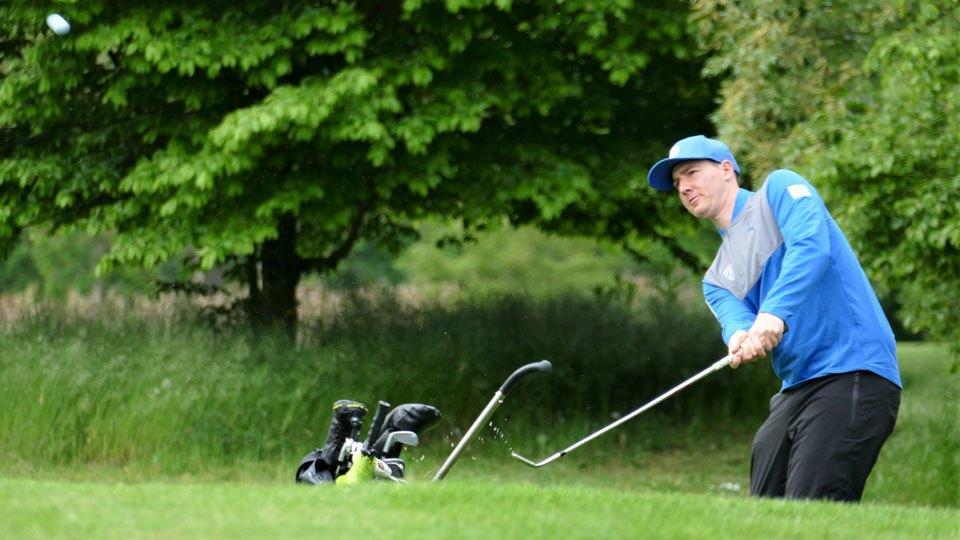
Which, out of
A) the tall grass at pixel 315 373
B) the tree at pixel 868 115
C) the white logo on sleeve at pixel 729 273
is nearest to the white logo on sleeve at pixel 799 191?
the white logo on sleeve at pixel 729 273

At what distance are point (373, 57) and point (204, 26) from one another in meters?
1.50

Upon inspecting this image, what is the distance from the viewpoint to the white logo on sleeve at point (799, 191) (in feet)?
19.9

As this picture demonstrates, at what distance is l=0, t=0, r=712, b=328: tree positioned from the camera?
42.0 feet

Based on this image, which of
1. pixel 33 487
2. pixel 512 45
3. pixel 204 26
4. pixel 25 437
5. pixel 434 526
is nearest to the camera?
pixel 434 526

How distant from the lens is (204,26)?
43.0 feet

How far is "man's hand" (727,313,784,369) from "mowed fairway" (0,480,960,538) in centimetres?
58

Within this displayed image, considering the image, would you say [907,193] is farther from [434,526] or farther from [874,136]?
[434,526]

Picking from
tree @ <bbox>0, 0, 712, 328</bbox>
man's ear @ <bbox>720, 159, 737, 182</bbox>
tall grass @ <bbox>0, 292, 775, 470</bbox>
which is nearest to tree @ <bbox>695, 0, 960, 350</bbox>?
tree @ <bbox>0, 0, 712, 328</bbox>

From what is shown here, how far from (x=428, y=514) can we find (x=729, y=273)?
67.1 inches

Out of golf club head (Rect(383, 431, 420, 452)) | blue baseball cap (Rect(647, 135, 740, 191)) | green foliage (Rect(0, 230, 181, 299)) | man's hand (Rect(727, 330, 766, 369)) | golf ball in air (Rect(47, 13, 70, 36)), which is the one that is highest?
golf ball in air (Rect(47, 13, 70, 36))

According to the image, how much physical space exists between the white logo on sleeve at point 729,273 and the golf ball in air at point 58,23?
25.4ft

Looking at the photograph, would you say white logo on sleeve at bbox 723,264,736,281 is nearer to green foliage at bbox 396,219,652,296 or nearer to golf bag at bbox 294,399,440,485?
golf bag at bbox 294,399,440,485

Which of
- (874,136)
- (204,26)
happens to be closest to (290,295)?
(204,26)

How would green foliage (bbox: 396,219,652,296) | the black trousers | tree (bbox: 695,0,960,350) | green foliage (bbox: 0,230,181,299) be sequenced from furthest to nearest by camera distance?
green foliage (bbox: 396,219,652,296) < green foliage (bbox: 0,230,181,299) < tree (bbox: 695,0,960,350) < the black trousers
